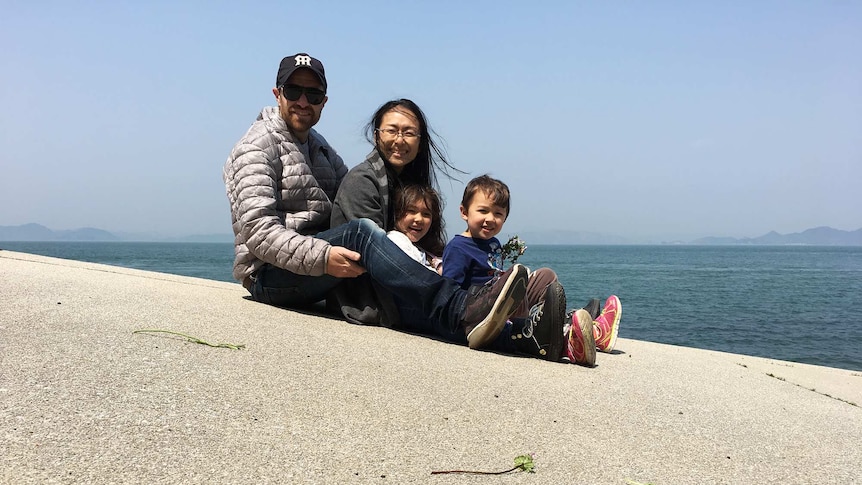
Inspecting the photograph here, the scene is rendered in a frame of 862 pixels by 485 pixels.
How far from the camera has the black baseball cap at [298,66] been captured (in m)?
4.11

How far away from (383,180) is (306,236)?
2.19ft

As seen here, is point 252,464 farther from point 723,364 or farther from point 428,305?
point 723,364

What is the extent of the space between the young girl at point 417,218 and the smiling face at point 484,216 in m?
0.28

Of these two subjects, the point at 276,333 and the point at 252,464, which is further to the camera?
the point at 276,333

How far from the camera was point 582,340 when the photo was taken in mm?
3518

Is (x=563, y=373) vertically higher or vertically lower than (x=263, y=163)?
lower

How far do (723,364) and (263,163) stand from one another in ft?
12.5

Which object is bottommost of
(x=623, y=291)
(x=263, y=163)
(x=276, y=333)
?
(x=623, y=291)

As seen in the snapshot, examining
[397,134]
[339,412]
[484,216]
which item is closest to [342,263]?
[484,216]

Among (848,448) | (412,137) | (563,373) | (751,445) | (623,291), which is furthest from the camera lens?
(623,291)

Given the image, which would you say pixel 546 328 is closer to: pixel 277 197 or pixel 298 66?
pixel 277 197

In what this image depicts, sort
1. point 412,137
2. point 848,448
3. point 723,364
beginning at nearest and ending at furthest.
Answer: point 848,448, point 412,137, point 723,364

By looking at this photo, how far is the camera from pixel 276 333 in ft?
10.9

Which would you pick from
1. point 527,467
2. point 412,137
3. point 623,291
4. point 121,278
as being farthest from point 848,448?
point 623,291
